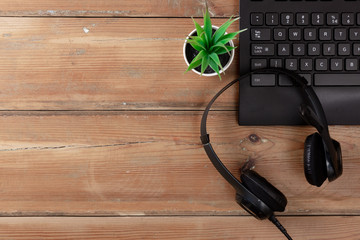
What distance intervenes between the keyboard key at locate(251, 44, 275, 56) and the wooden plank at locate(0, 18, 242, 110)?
0.24ft

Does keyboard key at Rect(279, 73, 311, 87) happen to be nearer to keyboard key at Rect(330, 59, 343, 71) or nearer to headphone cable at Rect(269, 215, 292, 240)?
keyboard key at Rect(330, 59, 343, 71)

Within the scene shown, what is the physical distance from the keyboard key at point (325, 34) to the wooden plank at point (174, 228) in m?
0.31

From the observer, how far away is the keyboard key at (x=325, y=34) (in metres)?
0.53

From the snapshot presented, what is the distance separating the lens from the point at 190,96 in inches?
22.6

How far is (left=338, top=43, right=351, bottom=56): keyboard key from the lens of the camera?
53cm

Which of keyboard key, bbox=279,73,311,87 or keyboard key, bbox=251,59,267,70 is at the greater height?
keyboard key, bbox=251,59,267,70

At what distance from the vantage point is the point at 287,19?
1.75ft

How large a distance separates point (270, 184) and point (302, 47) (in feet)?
0.76

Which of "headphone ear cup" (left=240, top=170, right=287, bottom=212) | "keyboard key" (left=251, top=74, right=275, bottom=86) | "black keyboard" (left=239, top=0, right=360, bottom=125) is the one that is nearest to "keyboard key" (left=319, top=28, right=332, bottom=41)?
"black keyboard" (left=239, top=0, right=360, bottom=125)

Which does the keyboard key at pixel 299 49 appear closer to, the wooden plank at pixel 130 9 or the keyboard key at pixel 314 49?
the keyboard key at pixel 314 49

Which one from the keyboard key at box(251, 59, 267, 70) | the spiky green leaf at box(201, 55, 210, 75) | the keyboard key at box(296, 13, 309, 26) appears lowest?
the keyboard key at box(251, 59, 267, 70)

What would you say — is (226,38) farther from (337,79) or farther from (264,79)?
(337,79)

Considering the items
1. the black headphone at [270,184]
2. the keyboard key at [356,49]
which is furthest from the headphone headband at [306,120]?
the keyboard key at [356,49]

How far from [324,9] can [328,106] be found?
0.53 ft
